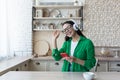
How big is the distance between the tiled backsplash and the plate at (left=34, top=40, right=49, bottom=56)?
3.12 ft

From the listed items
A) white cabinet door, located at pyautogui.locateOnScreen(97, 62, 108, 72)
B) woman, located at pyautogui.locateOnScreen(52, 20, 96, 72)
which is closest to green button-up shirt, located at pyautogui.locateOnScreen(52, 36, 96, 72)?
woman, located at pyautogui.locateOnScreen(52, 20, 96, 72)

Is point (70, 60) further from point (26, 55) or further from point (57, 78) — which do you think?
point (26, 55)

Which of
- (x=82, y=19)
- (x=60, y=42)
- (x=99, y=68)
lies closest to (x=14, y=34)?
(x=60, y=42)

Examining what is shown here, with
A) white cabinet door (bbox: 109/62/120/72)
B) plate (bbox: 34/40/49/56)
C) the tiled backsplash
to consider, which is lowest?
white cabinet door (bbox: 109/62/120/72)

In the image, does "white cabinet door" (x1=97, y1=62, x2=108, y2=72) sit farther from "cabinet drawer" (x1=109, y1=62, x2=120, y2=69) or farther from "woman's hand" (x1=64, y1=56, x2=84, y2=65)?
"woman's hand" (x1=64, y1=56, x2=84, y2=65)

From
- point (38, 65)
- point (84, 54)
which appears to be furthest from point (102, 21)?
point (84, 54)

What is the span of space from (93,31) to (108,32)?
337mm

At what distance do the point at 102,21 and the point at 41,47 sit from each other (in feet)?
4.93

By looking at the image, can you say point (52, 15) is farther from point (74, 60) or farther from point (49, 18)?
point (74, 60)

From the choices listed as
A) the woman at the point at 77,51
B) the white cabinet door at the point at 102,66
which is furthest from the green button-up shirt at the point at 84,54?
the white cabinet door at the point at 102,66

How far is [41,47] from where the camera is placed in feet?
17.6

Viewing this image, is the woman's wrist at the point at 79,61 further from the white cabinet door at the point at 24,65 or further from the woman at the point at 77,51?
the white cabinet door at the point at 24,65

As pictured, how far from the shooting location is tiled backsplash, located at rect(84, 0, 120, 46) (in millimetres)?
5266

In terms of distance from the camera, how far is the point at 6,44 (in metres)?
4.61
